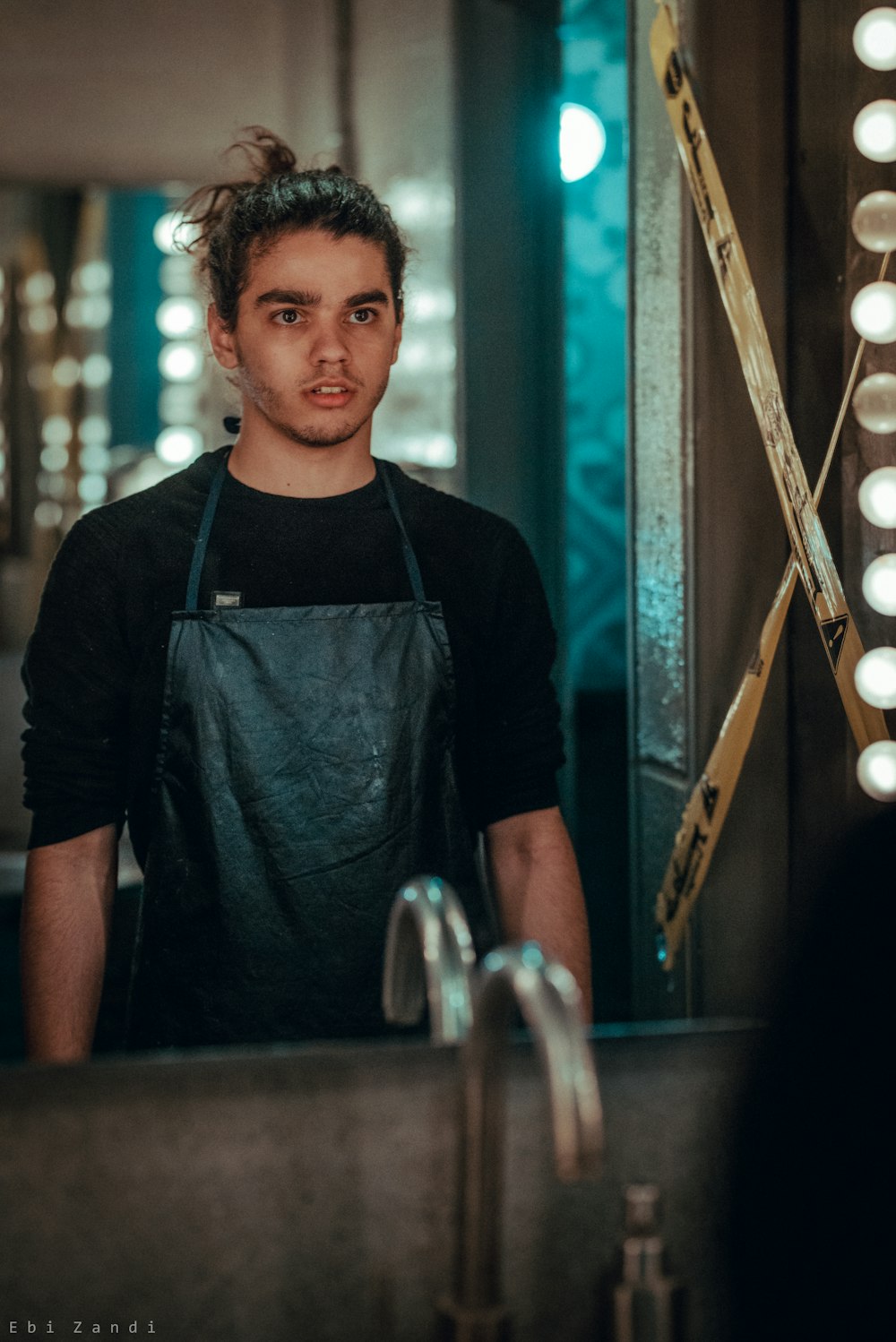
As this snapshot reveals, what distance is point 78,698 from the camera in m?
1.42

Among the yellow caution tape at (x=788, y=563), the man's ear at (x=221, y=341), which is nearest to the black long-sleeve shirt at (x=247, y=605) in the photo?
the man's ear at (x=221, y=341)

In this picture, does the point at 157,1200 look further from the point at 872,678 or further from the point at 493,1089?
the point at 872,678

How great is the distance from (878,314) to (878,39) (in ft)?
0.92

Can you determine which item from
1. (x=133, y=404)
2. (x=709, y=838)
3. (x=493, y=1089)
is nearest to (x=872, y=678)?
(x=709, y=838)

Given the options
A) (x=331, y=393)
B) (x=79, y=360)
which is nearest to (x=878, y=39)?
(x=331, y=393)

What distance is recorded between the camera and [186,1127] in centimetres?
88

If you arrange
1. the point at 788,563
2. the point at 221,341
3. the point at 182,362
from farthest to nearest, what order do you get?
1. the point at 182,362
2. the point at 788,563
3. the point at 221,341

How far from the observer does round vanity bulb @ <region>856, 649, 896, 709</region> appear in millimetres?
1419

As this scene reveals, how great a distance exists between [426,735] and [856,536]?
0.52m

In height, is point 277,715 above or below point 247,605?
below

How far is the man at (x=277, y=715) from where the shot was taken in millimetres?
1412

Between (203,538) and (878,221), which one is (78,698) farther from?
(878,221)

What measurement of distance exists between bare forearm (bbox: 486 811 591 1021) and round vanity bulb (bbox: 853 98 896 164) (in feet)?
2.49

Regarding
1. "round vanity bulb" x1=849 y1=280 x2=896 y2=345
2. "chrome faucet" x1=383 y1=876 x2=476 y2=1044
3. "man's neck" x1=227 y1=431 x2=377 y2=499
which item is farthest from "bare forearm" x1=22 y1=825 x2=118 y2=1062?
"round vanity bulb" x1=849 y1=280 x2=896 y2=345
